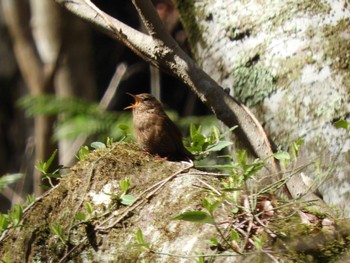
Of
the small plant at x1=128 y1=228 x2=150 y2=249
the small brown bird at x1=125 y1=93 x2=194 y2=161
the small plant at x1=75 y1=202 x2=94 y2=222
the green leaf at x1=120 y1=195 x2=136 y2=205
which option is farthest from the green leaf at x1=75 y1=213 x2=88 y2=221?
the small brown bird at x1=125 y1=93 x2=194 y2=161

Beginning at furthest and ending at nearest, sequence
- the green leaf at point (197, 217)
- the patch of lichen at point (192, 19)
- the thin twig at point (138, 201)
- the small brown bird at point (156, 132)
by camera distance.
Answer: the patch of lichen at point (192, 19) → the small brown bird at point (156, 132) → the thin twig at point (138, 201) → the green leaf at point (197, 217)

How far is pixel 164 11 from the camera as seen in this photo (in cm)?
562

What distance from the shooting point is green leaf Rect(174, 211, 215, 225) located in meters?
1.80

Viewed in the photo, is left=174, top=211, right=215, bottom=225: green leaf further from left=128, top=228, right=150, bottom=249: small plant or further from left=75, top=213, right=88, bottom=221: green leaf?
left=75, top=213, right=88, bottom=221: green leaf

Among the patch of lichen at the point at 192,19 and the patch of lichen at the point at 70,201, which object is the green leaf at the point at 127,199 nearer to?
the patch of lichen at the point at 70,201

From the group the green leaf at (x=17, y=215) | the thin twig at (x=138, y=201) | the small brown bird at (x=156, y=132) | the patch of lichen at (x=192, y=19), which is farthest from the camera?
the patch of lichen at (x=192, y=19)

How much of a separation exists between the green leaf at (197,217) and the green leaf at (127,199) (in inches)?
12.7

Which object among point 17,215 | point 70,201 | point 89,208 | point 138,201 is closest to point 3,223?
point 17,215

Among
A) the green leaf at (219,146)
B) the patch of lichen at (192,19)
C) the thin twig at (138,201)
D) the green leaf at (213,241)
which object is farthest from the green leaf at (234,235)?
the patch of lichen at (192,19)

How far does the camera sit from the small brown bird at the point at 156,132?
8.57 ft

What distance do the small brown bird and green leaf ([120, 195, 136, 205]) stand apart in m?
0.41

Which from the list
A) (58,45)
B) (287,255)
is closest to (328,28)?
(287,255)

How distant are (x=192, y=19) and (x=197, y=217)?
121cm

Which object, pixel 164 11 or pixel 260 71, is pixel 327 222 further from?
pixel 164 11
